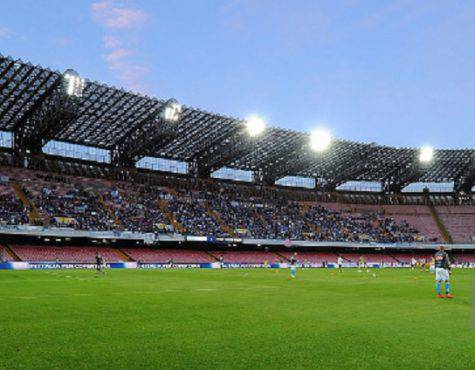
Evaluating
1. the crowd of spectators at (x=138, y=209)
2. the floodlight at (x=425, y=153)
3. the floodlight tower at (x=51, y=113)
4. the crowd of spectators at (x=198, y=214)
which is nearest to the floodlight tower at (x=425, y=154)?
the floodlight at (x=425, y=153)

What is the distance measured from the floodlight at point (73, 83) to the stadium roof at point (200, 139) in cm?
79

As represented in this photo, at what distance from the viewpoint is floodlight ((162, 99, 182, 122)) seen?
205ft

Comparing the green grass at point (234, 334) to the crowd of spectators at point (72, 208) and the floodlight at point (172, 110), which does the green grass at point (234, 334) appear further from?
the crowd of spectators at point (72, 208)

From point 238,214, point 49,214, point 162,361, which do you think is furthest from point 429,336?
point 238,214

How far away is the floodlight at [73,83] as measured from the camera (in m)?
51.5

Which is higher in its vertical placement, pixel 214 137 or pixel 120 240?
pixel 214 137

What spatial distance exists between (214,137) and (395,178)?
151 ft

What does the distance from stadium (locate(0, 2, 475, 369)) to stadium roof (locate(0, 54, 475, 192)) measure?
336 mm

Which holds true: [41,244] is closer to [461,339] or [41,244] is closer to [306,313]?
[306,313]

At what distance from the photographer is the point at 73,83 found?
52188 millimetres

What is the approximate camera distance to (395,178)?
103m

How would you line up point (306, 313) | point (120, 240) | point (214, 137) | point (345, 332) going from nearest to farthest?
point (345, 332)
point (306, 313)
point (120, 240)
point (214, 137)

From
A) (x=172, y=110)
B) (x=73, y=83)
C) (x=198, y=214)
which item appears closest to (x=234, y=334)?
(x=73, y=83)

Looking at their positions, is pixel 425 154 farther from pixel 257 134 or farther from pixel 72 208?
pixel 72 208
